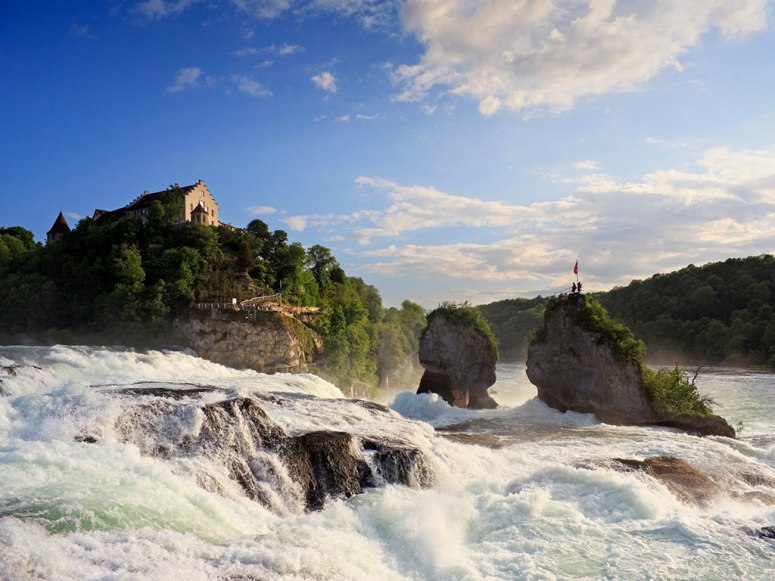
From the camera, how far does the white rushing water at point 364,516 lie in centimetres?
842

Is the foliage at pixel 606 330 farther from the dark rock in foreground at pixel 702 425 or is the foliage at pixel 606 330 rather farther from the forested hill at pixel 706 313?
the forested hill at pixel 706 313

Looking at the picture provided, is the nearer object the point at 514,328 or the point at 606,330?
the point at 606,330

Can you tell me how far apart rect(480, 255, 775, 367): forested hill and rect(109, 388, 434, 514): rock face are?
251ft

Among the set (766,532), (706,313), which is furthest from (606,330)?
(706,313)

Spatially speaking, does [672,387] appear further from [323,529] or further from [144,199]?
[144,199]

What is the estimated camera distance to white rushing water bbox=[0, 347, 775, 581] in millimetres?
8422

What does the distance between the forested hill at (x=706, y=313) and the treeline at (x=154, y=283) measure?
50249 mm

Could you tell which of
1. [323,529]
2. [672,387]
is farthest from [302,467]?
[672,387]

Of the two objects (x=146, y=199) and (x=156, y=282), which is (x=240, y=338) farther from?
(x=146, y=199)

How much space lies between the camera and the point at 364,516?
42.6ft

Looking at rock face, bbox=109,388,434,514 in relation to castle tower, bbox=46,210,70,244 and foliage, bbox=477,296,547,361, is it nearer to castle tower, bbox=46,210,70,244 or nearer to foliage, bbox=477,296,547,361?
castle tower, bbox=46,210,70,244

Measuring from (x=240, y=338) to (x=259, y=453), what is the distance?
121 ft

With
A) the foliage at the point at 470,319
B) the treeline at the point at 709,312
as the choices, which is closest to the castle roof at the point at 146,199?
the foliage at the point at 470,319

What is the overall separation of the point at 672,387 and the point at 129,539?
1241 inches
